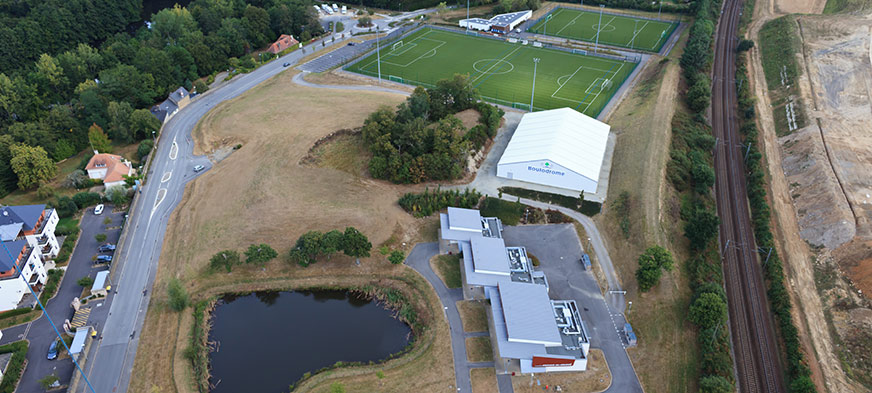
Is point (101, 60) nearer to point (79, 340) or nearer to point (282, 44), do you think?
point (282, 44)

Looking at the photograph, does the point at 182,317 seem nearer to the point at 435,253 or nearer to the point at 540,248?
the point at 435,253

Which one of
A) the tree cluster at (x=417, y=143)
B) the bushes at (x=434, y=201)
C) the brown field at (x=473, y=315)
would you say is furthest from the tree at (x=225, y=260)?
the brown field at (x=473, y=315)

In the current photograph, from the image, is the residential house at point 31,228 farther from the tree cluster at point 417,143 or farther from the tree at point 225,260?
the tree cluster at point 417,143

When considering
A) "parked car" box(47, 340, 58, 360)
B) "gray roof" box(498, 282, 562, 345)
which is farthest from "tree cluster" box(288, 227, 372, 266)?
"parked car" box(47, 340, 58, 360)

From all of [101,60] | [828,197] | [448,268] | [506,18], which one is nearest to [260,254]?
[448,268]

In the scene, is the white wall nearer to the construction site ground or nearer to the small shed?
the construction site ground
